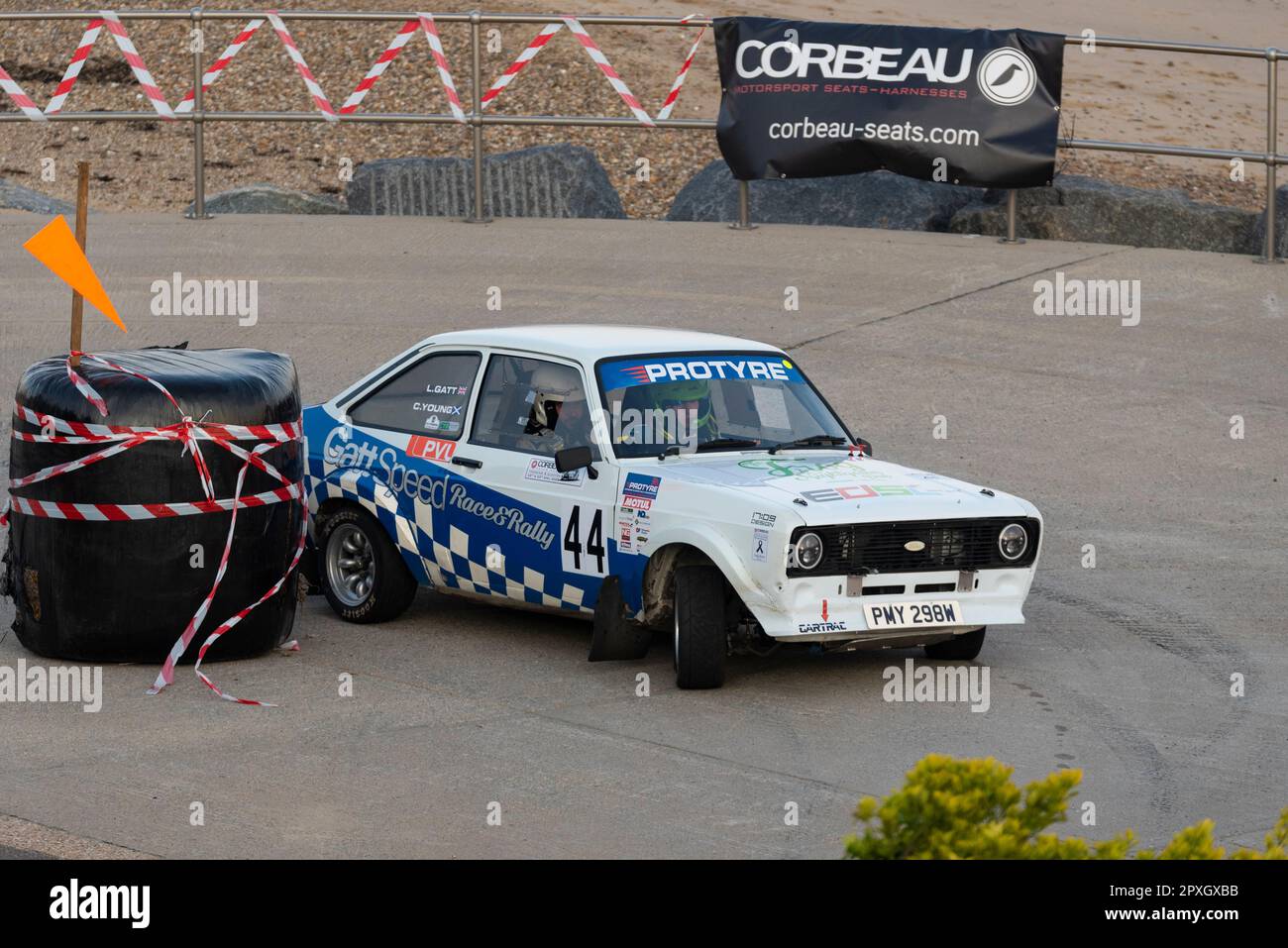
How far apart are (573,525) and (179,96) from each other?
72.8 feet

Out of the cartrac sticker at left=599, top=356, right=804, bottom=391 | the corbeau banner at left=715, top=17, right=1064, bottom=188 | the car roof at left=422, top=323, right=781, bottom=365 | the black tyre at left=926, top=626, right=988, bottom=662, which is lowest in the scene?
the black tyre at left=926, top=626, right=988, bottom=662

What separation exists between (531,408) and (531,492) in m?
0.50

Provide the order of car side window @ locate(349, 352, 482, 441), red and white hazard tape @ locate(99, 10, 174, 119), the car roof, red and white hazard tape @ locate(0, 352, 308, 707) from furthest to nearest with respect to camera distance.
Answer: red and white hazard tape @ locate(99, 10, 174, 119) → car side window @ locate(349, 352, 482, 441) → the car roof → red and white hazard tape @ locate(0, 352, 308, 707)

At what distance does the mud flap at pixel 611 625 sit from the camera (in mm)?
8812

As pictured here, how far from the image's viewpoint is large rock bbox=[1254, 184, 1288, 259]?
58.6 ft

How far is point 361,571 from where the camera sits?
32.9 ft

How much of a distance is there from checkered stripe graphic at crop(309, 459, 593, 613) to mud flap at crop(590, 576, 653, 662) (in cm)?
22

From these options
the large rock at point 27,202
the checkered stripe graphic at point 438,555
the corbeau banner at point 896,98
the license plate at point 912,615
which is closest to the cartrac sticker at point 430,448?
the checkered stripe graphic at point 438,555

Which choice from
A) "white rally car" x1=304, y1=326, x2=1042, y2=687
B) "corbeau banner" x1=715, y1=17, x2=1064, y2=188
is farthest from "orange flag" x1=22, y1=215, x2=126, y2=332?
"corbeau banner" x1=715, y1=17, x2=1064, y2=188

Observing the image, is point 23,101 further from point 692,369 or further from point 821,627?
point 821,627

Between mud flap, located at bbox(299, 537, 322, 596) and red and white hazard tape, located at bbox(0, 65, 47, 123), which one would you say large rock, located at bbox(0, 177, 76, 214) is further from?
mud flap, located at bbox(299, 537, 322, 596)

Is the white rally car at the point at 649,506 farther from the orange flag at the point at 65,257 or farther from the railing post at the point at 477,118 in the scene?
the railing post at the point at 477,118

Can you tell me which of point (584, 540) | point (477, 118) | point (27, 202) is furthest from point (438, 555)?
point (27, 202)

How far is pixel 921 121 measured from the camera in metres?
17.0
